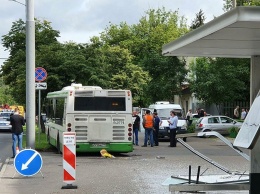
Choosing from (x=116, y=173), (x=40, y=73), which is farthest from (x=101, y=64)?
(x=116, y=173)

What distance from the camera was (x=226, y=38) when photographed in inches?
349

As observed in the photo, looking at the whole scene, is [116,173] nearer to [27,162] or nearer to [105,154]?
[27,162]

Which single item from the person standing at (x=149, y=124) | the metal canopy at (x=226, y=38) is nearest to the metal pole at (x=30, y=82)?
the metal canopy at (x=226, y=38)

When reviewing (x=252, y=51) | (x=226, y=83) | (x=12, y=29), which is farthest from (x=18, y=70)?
(x=252, y=51)

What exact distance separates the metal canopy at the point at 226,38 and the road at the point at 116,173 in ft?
12.5

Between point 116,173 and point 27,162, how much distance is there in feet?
10.4

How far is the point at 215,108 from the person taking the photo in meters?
58.5

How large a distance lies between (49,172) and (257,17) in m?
11.4

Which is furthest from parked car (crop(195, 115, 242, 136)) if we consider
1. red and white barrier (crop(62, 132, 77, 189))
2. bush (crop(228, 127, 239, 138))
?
red and white barrier (crop(62, 132, 77, 189))

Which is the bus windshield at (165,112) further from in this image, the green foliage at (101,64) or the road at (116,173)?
the road at (116,173)

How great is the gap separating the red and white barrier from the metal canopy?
412cm

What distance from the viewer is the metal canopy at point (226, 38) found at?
24.3 feet

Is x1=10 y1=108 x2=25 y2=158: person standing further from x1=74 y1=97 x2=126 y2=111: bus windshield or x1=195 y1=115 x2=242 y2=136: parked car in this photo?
x1=195 y1=115 x2=242 y2=136: parked car

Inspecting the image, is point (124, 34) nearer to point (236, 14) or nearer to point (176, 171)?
point (176, 171)
